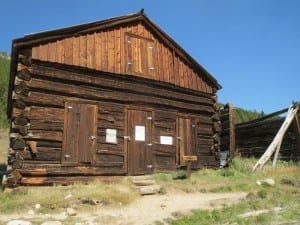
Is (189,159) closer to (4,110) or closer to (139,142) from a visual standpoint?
(139,142)

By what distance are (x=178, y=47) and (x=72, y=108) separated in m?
5.97

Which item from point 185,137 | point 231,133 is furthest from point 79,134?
point 231,133

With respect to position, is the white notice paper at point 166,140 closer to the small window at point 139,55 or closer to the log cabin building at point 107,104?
the log cabin building at point 107,104

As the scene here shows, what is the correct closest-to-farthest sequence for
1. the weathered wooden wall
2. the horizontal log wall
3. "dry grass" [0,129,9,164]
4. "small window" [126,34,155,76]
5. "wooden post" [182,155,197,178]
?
the horizontal log wall → "wooden post" [182,155,197,178] → "small window" [126,34,155,76] → the weathered wooden wall → "dry grass" [0,129,9,164]

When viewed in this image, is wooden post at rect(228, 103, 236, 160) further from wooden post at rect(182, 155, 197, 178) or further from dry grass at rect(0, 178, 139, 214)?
dry grass at rect(0, 178, 139, 214)

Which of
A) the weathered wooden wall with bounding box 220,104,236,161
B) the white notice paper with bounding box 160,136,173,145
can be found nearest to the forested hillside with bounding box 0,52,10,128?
the weathered wooden wall with bounding box 220,104,236,161

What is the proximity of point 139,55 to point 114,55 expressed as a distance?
125cm

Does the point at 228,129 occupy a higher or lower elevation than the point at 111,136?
higher

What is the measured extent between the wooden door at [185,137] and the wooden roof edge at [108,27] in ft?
8.28

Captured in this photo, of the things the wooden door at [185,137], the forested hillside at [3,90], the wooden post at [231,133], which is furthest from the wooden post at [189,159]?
the forested hillside at [3,90]

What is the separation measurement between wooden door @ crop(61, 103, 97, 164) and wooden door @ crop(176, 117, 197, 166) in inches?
158

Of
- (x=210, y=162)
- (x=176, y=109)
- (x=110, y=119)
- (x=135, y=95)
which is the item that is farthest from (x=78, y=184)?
(x=210, y=162)

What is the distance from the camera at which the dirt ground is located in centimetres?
963

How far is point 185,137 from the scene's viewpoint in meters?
17.2
